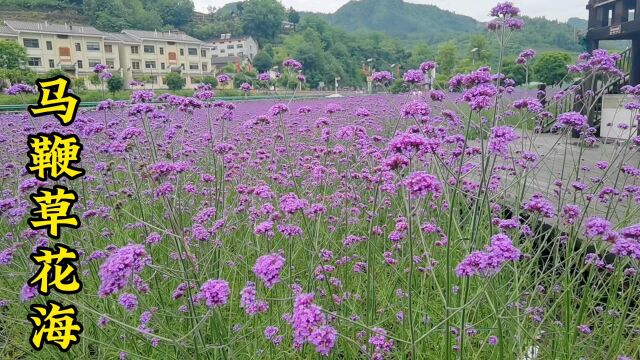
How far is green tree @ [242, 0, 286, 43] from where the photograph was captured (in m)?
108

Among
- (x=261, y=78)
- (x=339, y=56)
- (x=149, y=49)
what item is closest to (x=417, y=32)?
(x=339, y=56)

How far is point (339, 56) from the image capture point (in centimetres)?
8750

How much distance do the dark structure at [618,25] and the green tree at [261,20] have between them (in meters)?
102

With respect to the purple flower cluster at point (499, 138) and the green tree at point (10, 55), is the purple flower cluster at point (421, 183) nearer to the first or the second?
the purple flower cluster at point (499, 138)

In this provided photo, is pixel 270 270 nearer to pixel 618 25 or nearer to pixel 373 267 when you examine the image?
pixel 373 267

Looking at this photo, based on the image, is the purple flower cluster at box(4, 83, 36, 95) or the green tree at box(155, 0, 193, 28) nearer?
the purple flower cluster at box(4, 83, 36, 95)

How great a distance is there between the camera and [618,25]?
9.19 m

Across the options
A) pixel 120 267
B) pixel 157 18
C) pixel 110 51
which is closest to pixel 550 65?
pixel 120 267

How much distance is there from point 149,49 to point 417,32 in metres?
135

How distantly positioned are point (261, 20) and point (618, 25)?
Result: 10594 cm

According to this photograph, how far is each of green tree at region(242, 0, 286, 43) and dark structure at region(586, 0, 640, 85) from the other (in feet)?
334

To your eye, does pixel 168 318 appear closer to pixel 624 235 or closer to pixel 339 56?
pixel 624 235

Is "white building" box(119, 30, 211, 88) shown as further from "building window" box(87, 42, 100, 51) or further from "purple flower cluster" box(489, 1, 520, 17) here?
"purple flower cluster" box(489, 1, 520, 17)

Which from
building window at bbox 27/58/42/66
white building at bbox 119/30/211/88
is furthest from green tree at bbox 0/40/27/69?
white building at bbox 119/30/211/88
